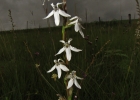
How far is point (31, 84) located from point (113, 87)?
1142 millimetres

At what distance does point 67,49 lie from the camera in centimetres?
173

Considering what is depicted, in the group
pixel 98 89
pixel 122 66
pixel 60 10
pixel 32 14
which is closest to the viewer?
pixel 60 10

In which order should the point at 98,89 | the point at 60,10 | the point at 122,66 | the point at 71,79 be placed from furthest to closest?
the point at 122,66, the point at 98,89, the point at 71,79, the point at 60,10

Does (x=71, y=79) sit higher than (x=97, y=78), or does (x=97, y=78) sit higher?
(x=71, y=79)

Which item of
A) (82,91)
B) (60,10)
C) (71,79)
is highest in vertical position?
(60,10)

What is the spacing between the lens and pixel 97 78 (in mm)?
3346

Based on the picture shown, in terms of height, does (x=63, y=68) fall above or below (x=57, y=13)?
below

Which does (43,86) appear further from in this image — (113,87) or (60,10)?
(60,10)

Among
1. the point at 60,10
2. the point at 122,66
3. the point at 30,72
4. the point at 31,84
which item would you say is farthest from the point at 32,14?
the point at 60,10

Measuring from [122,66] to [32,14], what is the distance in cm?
221

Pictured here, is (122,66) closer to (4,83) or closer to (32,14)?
(4,83)

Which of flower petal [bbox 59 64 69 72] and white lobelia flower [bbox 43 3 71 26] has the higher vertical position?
white lobelia flower [bbox 43 3 71 26]

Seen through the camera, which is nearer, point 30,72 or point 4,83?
point 4,83

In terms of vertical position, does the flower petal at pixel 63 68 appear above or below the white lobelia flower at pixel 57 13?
below
